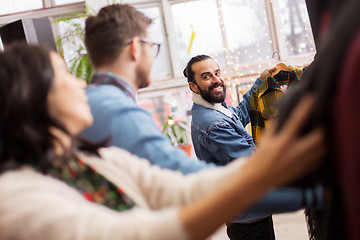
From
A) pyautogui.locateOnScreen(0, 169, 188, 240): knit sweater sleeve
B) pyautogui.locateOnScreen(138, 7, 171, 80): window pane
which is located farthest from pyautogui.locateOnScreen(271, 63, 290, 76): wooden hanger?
pyautogui.locateOnScreen(138, 7, 171, 80): window pane

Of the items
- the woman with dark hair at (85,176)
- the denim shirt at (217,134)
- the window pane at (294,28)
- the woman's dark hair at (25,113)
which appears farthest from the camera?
the window pane at (294,28)

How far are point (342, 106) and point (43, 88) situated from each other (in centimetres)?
60

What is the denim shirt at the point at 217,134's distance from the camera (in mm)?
2842

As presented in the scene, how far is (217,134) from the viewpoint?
2.87 metres

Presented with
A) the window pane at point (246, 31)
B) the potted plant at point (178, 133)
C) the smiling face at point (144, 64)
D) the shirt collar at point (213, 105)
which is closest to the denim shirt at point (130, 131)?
the smiling face at point (144, 64)

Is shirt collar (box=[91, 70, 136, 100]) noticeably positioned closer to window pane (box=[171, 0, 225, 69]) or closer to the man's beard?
the man's beard

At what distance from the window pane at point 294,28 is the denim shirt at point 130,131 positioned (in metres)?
4.46

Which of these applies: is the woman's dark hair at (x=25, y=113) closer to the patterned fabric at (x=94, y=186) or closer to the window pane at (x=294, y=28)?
the patterned fabric at (x=94, y=186)

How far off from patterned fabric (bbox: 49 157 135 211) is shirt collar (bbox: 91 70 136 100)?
576 millimetres

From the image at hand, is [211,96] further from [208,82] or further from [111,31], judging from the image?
[111,31]

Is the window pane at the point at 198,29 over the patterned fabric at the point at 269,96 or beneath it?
over

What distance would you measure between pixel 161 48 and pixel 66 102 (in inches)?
186

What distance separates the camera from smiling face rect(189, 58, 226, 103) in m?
3.13

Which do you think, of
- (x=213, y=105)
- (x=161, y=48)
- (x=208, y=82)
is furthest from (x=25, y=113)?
(x=161, y=48)
